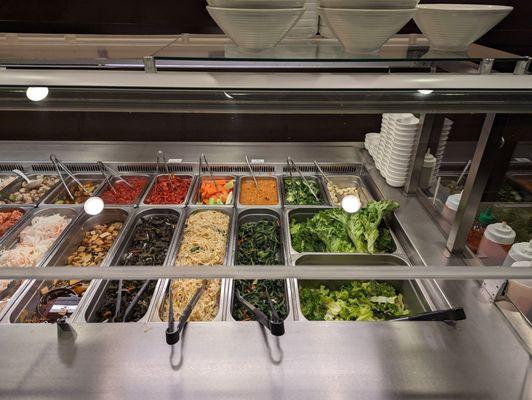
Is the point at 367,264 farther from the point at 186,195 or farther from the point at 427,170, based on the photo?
the point at 186,195

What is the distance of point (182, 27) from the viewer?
2.49 m

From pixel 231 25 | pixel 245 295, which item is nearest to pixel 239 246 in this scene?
pixel 245 295

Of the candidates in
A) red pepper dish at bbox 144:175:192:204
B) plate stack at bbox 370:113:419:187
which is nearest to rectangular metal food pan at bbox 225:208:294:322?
red pepper dish at bbox 144:175:192:204

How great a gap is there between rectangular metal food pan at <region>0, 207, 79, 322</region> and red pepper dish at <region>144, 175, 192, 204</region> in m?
0.44

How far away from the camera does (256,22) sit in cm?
84

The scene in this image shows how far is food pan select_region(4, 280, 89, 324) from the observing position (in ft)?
4.61

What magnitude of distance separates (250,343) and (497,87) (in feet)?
3.71

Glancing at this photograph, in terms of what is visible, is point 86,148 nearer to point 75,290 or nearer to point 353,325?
point 75,290

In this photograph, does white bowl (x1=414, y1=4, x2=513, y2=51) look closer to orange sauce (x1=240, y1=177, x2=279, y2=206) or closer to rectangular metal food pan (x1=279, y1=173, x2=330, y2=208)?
rectangular metal food pan (x1=279, y1=173, x2=330, y2=208)

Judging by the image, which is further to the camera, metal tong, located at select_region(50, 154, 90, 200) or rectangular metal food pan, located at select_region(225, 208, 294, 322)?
metal tong, located at select_region(50, 154, 90, 200)

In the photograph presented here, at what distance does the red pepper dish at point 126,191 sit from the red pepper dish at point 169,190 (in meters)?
0.09

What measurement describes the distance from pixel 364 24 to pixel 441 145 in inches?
52.2

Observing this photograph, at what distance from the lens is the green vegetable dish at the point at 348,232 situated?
1752 millimetres

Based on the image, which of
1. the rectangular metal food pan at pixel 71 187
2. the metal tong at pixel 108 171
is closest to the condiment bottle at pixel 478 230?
the metal tong at pixel 108 171
